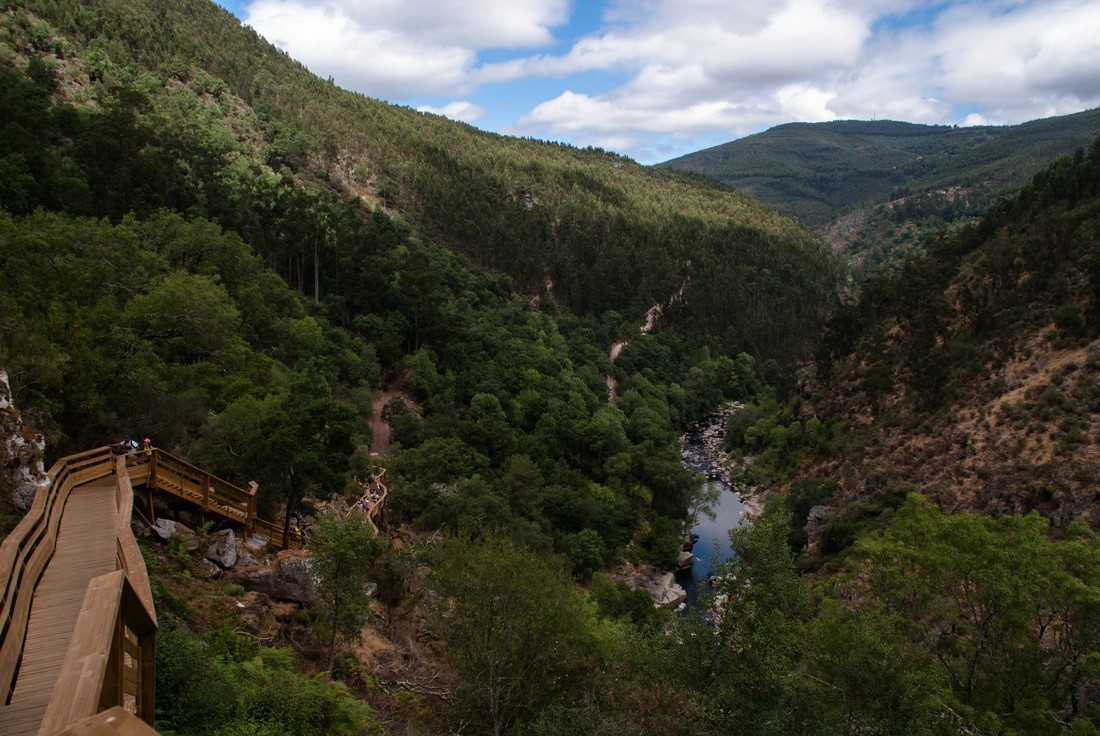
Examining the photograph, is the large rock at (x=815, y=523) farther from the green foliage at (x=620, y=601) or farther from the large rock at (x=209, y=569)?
the large rock at (x=209, y=569)

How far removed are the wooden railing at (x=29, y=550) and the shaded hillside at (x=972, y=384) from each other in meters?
38.9

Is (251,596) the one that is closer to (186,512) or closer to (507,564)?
(186,512)

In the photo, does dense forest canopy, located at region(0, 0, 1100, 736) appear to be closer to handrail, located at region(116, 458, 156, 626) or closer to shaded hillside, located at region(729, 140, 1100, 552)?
shaded hillside, located at region(729, 140, 1100, 552)

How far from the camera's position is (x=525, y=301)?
84125 mm

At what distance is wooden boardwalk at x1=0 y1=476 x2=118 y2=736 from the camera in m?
7.08

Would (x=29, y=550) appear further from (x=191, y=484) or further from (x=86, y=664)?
(x=191, y=484)

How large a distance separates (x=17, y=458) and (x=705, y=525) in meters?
51.5

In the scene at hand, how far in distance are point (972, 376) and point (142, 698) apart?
51.1 meters

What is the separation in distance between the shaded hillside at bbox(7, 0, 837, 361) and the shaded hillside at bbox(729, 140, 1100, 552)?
3641 cm

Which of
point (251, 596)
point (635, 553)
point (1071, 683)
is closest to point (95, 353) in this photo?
point (251, 596)

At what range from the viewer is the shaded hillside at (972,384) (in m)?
36.2

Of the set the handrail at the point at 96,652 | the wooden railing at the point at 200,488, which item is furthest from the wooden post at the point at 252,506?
the handrail at the point at 96,652

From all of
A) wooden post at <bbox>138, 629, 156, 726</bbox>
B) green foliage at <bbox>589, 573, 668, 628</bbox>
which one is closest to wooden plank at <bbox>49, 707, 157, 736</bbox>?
wooden post at <bbox>138, 629, 156, 726</bbox>

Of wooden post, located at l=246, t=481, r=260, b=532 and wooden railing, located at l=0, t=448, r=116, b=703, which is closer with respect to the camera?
wooden railing, located at l=0, t=448, r=116, b=703
